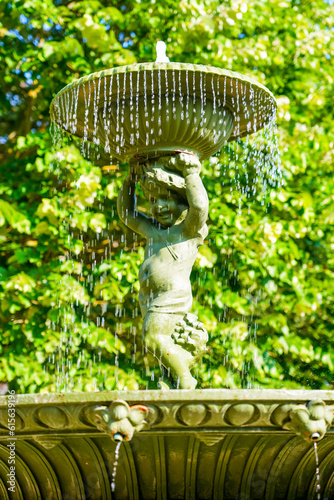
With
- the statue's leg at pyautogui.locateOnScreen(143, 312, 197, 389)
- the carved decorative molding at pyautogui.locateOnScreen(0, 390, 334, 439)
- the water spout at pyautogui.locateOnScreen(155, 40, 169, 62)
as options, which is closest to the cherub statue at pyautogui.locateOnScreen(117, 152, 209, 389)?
the statue's leg at pyautogui.locateOnScreen(143, 312, 197, 389)

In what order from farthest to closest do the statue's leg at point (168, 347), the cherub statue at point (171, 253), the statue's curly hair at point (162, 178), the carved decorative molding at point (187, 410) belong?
the statue's curly hair at point (162, 178), the cherub statue at point (171, 253), the statue's leg at point (168, 347), the carved decorative molding at point (187, 410)

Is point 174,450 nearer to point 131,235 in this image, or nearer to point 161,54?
point 161,54

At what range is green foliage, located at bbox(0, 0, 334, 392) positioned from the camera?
293 inches

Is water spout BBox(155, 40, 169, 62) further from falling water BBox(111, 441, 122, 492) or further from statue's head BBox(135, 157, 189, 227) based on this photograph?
falling water BBox(111, 441, 122, 492)

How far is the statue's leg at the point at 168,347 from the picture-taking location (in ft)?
14.6

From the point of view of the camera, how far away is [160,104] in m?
4.95

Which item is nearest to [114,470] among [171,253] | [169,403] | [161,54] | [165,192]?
[169,403]

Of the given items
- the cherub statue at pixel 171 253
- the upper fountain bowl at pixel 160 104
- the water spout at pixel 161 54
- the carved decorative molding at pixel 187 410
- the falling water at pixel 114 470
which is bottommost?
the falling water at pixel 114 470

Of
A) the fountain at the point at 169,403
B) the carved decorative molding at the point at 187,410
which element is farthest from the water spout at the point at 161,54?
the carved decorative molding at the point at 187,410

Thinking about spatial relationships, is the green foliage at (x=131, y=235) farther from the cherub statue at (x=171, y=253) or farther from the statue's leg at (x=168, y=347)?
the statue's leg at (x=168, y=347)

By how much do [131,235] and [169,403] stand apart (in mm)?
5082

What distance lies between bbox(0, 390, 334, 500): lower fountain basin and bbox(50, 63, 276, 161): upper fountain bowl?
216cm

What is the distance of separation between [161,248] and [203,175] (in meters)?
3.33

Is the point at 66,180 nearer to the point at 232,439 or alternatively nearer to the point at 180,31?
the point at 180,31
